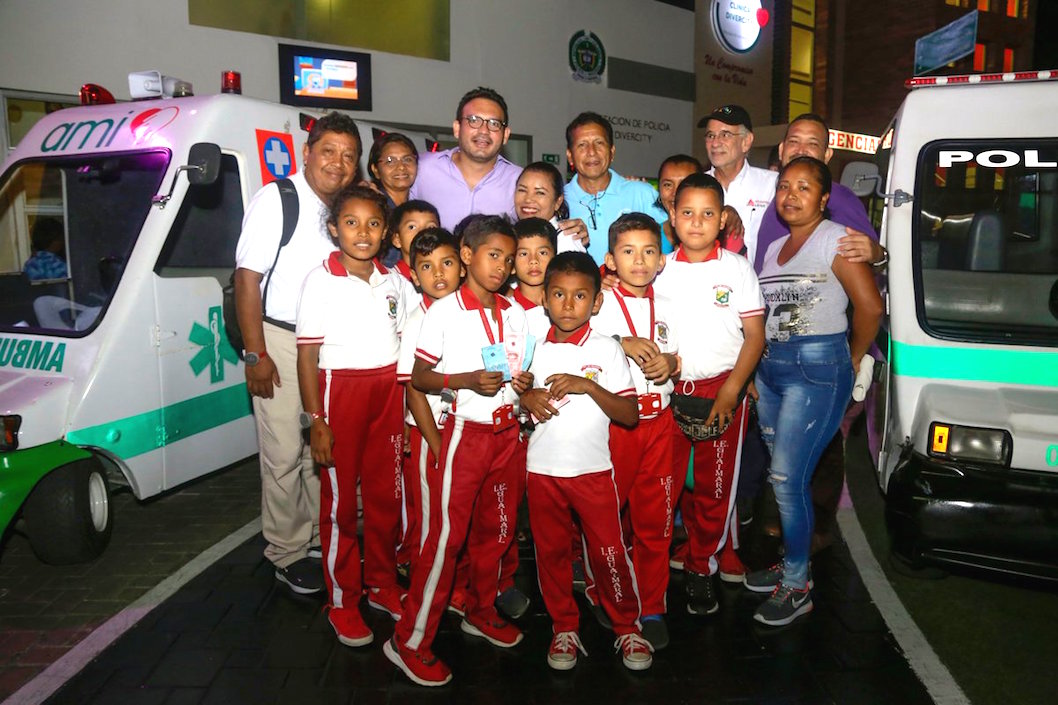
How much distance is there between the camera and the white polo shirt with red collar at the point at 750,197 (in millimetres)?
4590

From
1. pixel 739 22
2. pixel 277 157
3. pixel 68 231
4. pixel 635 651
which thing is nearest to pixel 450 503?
pixel 635 651

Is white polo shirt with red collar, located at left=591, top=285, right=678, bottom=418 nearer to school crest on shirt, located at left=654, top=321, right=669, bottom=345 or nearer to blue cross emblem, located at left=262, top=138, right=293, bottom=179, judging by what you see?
school crest on shirt, located at left=654, top=321, right=669, bottom=345

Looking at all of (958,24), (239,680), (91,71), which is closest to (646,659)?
(239,680)

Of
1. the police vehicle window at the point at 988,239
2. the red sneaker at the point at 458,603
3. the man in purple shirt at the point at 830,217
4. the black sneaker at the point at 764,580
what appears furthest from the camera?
the black sneaker at the point at 764,580

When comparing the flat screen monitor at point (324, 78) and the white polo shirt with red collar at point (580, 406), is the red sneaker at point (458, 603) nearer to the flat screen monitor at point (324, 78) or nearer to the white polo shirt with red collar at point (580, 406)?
the white polo shirt with red collar at point (580, 406)

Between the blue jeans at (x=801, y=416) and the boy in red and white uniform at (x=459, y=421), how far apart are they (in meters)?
1.28

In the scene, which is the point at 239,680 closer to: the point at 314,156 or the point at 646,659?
the point at 646,659

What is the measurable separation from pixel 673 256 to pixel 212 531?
11.3 ft

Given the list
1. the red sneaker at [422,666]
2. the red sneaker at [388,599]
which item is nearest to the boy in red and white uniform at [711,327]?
the red sneaker at [422,666]

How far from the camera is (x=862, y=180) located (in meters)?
4.37

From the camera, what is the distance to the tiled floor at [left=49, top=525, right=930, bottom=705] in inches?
126

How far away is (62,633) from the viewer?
3.74 metres

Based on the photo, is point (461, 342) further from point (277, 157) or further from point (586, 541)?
point (277, 157)

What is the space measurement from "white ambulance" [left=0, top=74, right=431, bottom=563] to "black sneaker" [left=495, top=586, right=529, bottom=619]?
2.23 metres
